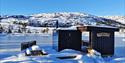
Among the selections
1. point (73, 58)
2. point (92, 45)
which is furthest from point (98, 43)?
point (73, 58)

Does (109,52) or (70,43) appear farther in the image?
(70,43)

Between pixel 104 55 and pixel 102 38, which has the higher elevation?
pixel 102 38

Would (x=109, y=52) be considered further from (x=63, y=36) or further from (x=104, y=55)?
(x=63, y=36)

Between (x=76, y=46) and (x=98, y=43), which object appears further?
(x=76, y=46)

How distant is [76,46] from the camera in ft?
61.5

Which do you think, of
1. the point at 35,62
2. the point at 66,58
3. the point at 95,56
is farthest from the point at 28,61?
the point at 95,56

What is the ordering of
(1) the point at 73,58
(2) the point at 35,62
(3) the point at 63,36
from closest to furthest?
(2) the point at 35,62 < (1) the point at 73,58 < (3) the point at 63,36

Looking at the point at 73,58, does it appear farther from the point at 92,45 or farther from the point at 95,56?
the point at 92,45

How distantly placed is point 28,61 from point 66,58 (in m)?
2.74

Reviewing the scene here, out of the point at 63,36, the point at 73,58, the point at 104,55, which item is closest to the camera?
the point at 73,58

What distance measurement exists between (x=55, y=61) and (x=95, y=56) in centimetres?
279

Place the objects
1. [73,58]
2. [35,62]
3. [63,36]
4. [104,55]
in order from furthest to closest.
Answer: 1. [63,36]
2. [104,55]
3. [73,58]
4. [35,62]

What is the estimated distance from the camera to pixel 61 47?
1847 centimetres

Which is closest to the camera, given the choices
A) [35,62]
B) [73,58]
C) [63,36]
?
[35,62]
